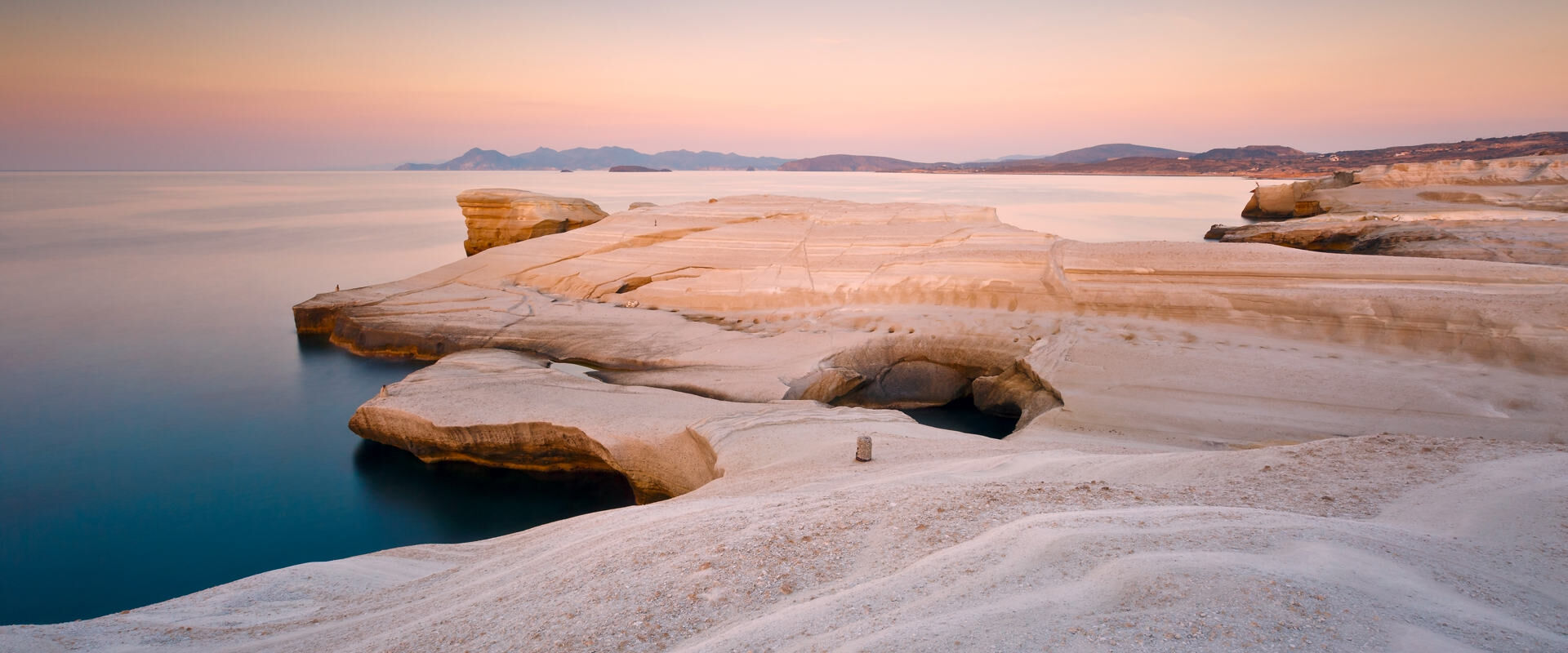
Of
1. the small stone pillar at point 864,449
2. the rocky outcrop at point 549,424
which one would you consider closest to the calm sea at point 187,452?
the rocky outcrop at point 549,424

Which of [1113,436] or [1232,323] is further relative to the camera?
[1232,323]

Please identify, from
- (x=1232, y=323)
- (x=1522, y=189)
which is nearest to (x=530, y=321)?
(x=1232, y=323)

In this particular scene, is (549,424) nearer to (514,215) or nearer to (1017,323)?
(1017,323)

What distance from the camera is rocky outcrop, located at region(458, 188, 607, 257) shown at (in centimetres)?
1939

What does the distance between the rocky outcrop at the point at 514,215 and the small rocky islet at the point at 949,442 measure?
302 centimetres

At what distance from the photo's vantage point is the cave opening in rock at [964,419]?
9758mm

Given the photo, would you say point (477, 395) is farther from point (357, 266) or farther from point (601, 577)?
point (357, 266)

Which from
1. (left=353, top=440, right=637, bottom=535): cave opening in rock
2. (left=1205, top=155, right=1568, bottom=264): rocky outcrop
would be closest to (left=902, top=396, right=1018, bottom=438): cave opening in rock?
(left=353, top=440, right=637, bottom=535): cave opening in rock

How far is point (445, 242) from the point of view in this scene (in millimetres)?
28812

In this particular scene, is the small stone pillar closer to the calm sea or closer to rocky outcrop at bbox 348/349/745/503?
rocky outcrop at bbox 348/349/745/503

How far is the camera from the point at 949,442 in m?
6.52

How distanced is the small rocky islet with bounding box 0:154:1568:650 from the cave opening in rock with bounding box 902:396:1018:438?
0.55 feet

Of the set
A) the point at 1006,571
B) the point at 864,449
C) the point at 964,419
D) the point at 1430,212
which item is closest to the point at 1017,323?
the point at 964,419

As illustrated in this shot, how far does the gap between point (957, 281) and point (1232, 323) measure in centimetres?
400
